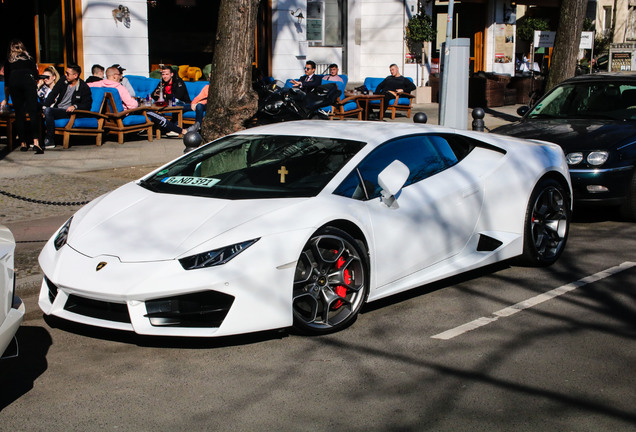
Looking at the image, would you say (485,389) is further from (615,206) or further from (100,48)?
(100,48)

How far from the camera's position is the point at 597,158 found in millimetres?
8969

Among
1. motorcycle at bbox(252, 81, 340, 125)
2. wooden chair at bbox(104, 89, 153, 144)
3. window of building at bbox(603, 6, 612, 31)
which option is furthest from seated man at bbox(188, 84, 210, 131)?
window of building at bbox(603, 6, 612, 31)

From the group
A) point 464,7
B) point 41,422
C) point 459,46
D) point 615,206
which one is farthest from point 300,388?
point 464,7

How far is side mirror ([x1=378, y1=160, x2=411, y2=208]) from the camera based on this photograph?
5.76 metres

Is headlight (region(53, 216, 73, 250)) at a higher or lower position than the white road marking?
higher

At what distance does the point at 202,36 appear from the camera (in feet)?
84.9

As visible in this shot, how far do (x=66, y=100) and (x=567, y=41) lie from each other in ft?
34.2

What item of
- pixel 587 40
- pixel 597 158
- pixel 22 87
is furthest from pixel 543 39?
pixel 597 158

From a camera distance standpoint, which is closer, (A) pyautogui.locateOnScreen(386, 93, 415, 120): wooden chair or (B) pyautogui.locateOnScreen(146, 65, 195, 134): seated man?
(B) pyautogui.locateOnScreen(146, 65, 195, 134): seated man

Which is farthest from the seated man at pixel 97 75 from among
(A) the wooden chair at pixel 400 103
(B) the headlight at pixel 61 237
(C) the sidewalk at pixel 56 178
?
(B) the headlight at pixel 61 237

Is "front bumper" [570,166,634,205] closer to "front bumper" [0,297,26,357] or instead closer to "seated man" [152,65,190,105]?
"front bumper" [0,297,26,357]

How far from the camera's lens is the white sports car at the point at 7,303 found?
4.10 meters

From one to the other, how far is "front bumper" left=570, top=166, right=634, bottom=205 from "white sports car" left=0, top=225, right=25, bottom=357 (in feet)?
20.5

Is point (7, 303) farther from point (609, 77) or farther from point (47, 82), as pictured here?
point (47, 82)
